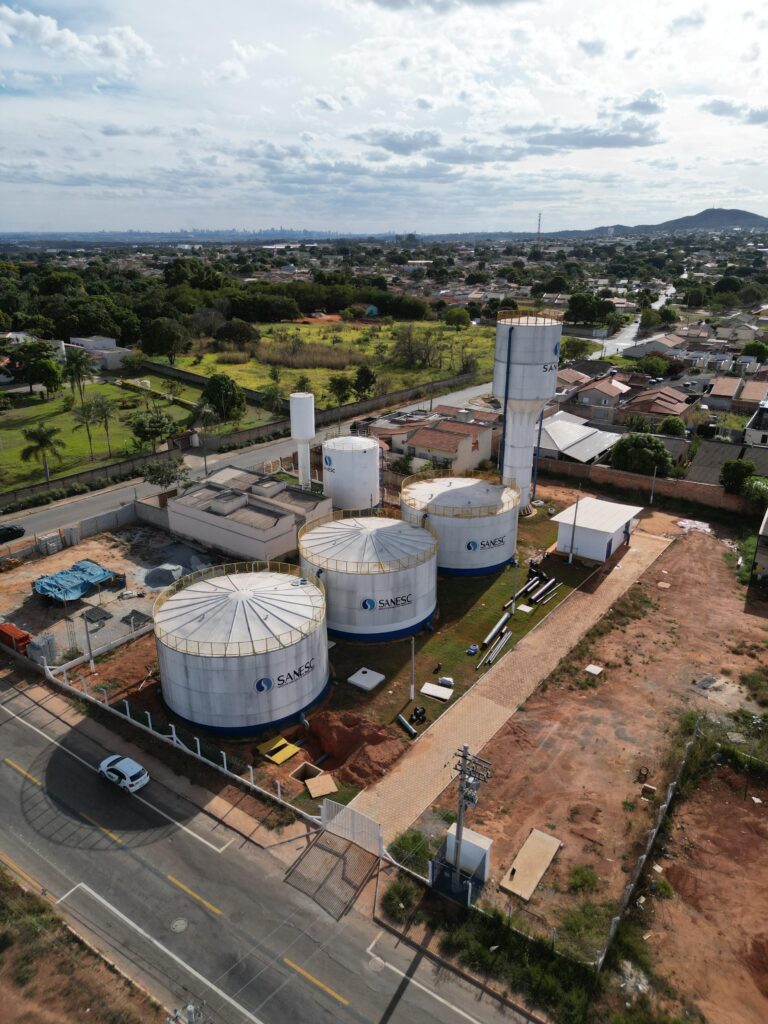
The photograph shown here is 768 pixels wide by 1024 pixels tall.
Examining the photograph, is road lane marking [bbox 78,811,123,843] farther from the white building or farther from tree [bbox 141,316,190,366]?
tree [bbox 141,316,190,366]

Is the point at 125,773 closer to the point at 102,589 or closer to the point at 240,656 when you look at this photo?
the point at 240,656

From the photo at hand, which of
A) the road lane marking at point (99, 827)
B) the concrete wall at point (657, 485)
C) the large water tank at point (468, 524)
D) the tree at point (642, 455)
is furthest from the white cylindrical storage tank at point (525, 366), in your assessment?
the road lane marking at point (99, 827)

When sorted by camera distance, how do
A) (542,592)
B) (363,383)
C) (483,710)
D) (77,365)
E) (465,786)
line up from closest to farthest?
(465,786) < (483,710) < (542,592) < (77,365) < (363,383)

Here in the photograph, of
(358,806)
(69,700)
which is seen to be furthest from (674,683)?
(69,700)

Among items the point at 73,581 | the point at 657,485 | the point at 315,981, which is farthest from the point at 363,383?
the point at 315,981

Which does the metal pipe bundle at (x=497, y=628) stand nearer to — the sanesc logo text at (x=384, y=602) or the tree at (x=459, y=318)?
the sanesc logo text at (x=384, y=602)
